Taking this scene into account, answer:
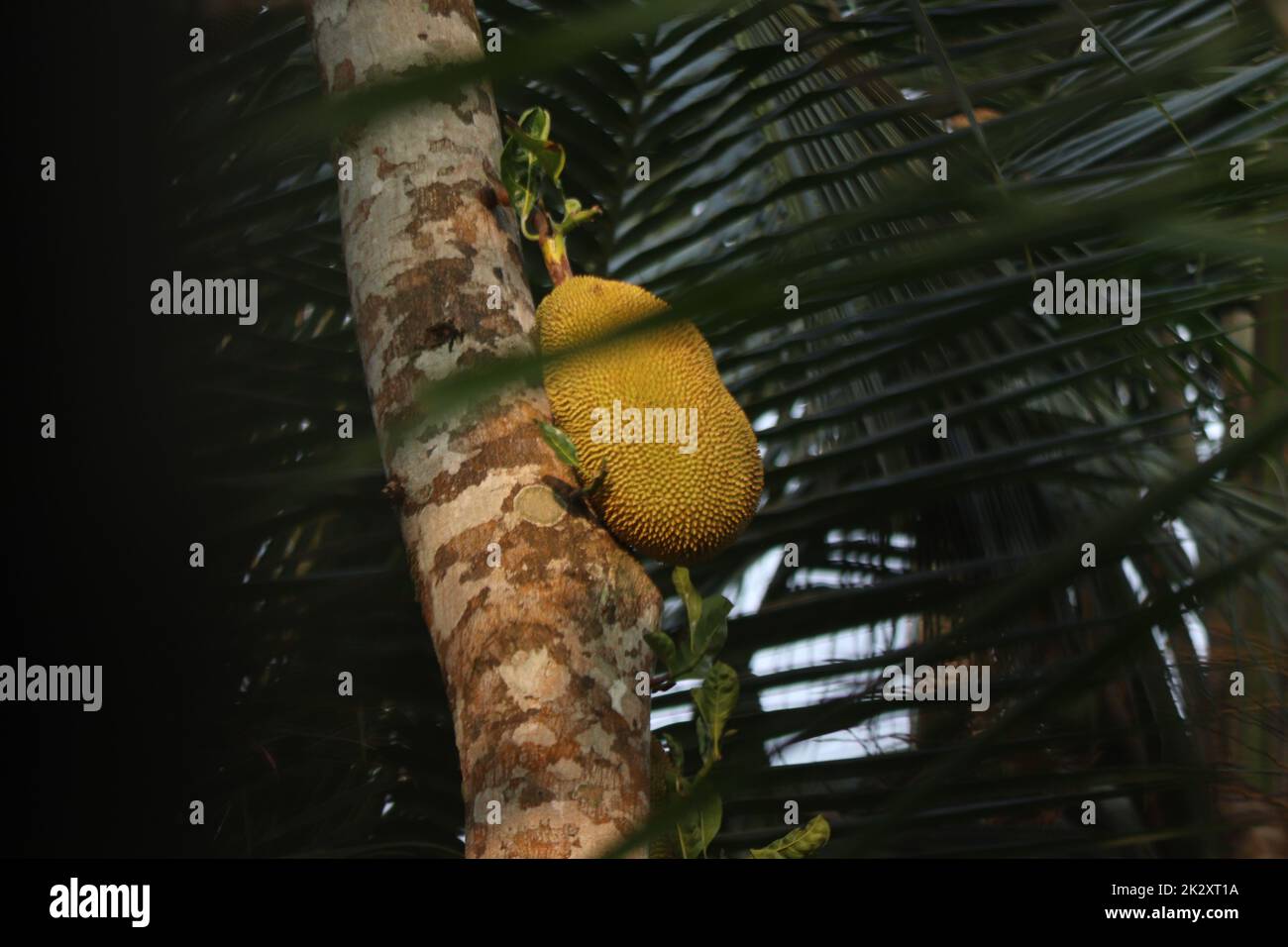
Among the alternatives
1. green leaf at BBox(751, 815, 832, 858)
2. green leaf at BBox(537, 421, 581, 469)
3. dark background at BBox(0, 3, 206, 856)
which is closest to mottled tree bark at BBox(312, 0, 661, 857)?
green leaf at BBox(537, 421, 581, 469)

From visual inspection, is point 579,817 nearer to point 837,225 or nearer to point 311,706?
point 837,225

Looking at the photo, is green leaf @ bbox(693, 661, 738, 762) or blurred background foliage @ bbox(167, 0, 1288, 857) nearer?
green leaf @ bbox(693, 661, 738, 762)

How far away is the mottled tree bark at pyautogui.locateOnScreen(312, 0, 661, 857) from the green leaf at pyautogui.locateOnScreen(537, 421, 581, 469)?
0.01 metres

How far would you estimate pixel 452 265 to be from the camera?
3.47 ft

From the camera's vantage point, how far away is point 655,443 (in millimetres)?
1079

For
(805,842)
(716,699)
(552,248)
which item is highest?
(552,248)

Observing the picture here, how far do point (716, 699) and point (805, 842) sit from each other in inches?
5.3

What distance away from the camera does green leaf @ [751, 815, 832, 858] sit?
95 centimetres

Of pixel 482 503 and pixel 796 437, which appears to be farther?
pixel 796 437

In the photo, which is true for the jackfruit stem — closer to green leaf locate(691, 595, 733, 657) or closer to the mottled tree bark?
the mottled tree bark

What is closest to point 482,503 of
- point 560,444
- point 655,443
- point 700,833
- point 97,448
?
point 560,444

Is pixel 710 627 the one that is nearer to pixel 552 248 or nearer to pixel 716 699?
pixel 716 699

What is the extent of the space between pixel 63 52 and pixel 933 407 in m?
1.26

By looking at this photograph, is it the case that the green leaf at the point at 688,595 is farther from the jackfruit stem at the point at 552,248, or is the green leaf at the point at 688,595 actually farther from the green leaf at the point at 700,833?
the jackfruit stem at the point at 552,248
